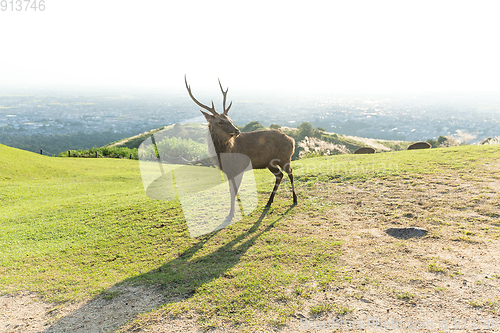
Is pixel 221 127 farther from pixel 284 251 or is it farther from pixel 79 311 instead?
pixel 79 311

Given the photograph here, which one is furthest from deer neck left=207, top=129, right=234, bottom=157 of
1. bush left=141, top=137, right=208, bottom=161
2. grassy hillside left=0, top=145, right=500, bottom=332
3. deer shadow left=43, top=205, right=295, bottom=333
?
bush left=141, top=137, right=208, bottom=161

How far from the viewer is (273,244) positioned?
5574 millimetres

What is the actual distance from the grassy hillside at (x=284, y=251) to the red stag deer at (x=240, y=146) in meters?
1.38

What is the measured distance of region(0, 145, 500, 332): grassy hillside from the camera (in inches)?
145

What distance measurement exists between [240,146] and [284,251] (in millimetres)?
2929

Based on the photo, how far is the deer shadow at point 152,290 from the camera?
376cm

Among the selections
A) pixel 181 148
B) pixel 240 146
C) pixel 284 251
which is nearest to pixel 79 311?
pixel 284 251

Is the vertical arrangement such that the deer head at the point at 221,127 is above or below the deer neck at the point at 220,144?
above

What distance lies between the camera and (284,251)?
520 cm

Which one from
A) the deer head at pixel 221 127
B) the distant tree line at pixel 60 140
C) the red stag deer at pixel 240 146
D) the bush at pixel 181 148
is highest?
the deer head at pixel 221 127

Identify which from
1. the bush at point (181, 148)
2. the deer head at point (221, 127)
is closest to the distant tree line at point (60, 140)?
the bush at point (181, 148)

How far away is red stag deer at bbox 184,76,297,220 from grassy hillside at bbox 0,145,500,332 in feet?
4.51

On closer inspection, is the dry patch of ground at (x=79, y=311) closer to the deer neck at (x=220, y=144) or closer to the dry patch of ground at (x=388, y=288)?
the dry patch of ground at (x=388, y=288)

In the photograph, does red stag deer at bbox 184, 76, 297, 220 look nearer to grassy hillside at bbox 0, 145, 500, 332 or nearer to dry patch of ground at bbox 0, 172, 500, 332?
grassy hillside at bbox 0, 145, 500, 332
